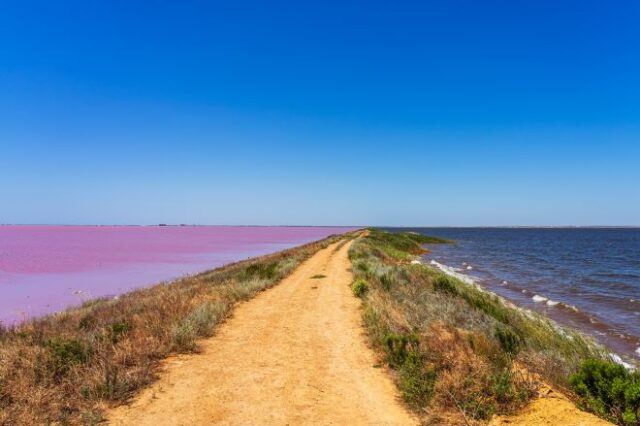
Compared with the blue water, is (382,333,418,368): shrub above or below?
above

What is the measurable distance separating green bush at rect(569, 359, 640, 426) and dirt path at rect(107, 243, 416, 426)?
106 inches

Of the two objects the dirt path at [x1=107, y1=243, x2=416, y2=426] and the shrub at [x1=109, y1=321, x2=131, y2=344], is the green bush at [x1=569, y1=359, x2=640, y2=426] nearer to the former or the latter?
the dirt path at [x1=107, y1=243, x2=416, y2=426]

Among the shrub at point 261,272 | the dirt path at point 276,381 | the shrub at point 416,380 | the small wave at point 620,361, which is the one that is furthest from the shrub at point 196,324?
the small wave at point 620,361

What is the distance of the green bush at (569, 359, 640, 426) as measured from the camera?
18.4 ft

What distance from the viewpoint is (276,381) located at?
7.88 meters

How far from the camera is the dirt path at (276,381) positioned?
6371mm

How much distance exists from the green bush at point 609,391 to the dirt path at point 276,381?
8.80ft

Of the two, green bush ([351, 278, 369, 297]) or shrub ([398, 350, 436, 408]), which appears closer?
shrub ([398, 350, 436, 408])

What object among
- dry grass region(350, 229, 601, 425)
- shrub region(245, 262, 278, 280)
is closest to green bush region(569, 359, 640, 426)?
dry grass region(350, 229, 601, 425)

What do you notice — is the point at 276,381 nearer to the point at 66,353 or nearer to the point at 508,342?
the point at 66,353

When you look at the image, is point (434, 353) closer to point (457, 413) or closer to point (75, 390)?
point (457, 413)

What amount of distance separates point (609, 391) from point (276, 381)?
5359 millimetres

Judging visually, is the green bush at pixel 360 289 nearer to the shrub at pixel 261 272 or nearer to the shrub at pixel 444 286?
the shrub at pixel 444 286

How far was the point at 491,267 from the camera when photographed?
4372 centimetres
